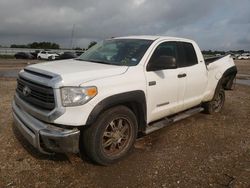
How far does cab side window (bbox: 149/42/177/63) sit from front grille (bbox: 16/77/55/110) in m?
1.86

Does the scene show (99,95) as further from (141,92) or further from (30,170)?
(30,170)

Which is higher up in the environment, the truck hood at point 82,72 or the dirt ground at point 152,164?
the truck hood at point 82,72

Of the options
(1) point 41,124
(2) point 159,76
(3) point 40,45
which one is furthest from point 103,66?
(3) point 40,45

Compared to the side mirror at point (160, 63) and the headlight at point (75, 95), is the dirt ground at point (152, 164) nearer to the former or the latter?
the headlight at point (75, 95)

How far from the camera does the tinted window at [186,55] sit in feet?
18.7

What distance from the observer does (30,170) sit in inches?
162

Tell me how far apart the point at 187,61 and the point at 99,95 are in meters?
2.61

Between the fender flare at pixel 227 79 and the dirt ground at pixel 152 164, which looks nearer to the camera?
the dirt ground at pixel 152 164

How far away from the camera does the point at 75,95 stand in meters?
3.71

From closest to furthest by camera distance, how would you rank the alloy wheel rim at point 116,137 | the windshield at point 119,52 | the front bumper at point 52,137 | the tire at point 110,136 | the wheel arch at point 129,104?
the front bumper at point 52,137
the wheel arch at point 129,104
the tire at point 110,136
the alloy wheel rim at point 116,137
the windshield at point 119,52

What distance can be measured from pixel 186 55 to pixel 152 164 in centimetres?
249

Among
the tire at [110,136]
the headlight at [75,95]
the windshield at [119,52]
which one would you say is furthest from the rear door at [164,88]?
the headlight at [75,95]

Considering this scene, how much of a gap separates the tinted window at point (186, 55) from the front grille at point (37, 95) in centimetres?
280

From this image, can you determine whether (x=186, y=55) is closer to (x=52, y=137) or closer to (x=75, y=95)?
(x=75, y=95)
